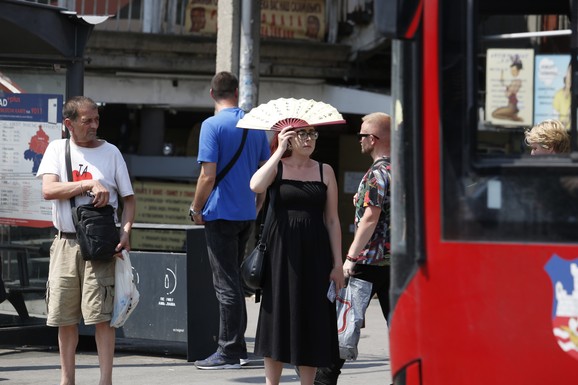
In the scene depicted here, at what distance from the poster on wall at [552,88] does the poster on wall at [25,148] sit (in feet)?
17.9

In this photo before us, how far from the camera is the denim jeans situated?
26.5ft

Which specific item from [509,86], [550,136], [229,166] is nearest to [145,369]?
[229,166]

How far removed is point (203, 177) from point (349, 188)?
28.9ft

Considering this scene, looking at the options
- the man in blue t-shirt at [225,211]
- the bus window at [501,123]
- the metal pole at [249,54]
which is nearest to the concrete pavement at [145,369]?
the man in blue t-shirt at [225,211]

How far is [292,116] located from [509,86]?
247cm

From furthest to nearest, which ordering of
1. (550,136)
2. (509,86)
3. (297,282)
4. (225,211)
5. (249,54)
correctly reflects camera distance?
1. (249,54)
2. (225,211)
3. (297,282)
4. (550,136)
5. (509,86)

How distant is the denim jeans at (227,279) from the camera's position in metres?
8.08

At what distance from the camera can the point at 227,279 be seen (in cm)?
809

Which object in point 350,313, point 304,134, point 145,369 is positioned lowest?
point 145,369

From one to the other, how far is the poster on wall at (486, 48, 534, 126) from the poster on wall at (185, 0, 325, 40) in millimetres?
11780

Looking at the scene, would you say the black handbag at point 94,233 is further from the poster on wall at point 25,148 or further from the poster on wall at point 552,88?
the poster on wall at point 552,88

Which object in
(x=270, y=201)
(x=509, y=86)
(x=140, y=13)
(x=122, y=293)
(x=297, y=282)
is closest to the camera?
(x=509, y=86)

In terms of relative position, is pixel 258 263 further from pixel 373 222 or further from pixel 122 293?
pixel 122 293

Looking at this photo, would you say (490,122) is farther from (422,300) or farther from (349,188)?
(349,188)
